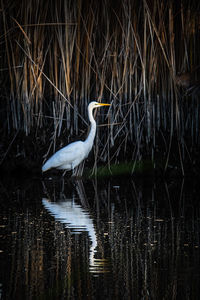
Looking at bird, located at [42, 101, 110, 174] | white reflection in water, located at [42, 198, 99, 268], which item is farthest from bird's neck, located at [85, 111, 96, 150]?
white reflection in water, located at [42, 198, 99, 268]

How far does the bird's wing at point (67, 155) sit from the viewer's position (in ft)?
30.0

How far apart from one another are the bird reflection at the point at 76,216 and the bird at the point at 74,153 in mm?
1489

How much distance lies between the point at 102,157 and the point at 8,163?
150 centimetres

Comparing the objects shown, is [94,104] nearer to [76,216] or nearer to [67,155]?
[67,155]

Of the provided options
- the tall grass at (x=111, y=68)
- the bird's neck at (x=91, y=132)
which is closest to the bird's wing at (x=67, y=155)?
the bird's neck at (x=91, y=132)

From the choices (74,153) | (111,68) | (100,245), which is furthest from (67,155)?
(100,245)

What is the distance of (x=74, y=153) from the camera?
30.5 feet

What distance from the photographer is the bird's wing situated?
9141 mm

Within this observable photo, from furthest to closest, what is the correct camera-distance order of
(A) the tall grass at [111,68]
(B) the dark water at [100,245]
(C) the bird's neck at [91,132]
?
(C) the bird's neck at [91,132] < (A) the tall grass at [111,68] < (B) the dark water at [100,245]

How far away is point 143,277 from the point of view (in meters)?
3.59

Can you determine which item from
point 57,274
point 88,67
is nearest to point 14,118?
point 88,67

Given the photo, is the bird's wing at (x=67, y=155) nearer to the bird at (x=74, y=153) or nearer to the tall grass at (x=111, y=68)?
the bird at (x=74, y=153)

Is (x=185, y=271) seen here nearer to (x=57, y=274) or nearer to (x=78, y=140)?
(x=57, y=274)

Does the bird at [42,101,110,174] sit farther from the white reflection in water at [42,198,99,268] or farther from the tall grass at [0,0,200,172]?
the white reflection in water at [42,198,99,268]
